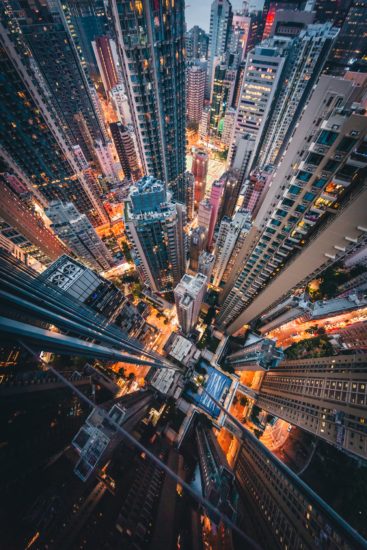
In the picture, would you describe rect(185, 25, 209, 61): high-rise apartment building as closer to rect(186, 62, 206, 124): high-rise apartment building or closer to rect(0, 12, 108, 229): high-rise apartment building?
rect(186, 62, 206, 124): high-rise apartment building

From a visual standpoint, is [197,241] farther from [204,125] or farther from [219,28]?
[219,28]

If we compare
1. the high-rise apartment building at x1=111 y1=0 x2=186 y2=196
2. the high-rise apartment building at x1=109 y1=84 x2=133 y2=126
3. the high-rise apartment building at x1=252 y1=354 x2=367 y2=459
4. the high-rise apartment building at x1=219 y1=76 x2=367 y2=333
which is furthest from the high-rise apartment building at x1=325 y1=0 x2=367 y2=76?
the high-rise apartment building at x1=252 y1=354 x2=367 y2=459

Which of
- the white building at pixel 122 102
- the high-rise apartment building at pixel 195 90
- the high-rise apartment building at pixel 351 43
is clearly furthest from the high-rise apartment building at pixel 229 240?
the high-rise apartment building at pixel 195 90

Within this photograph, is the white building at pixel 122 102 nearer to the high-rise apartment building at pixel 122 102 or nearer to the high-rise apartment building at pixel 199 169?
the high-rise apartment building at pixel 122 102

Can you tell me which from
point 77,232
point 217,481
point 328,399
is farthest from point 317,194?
point 77,232

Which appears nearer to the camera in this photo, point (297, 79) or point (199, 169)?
point (297, 79)
